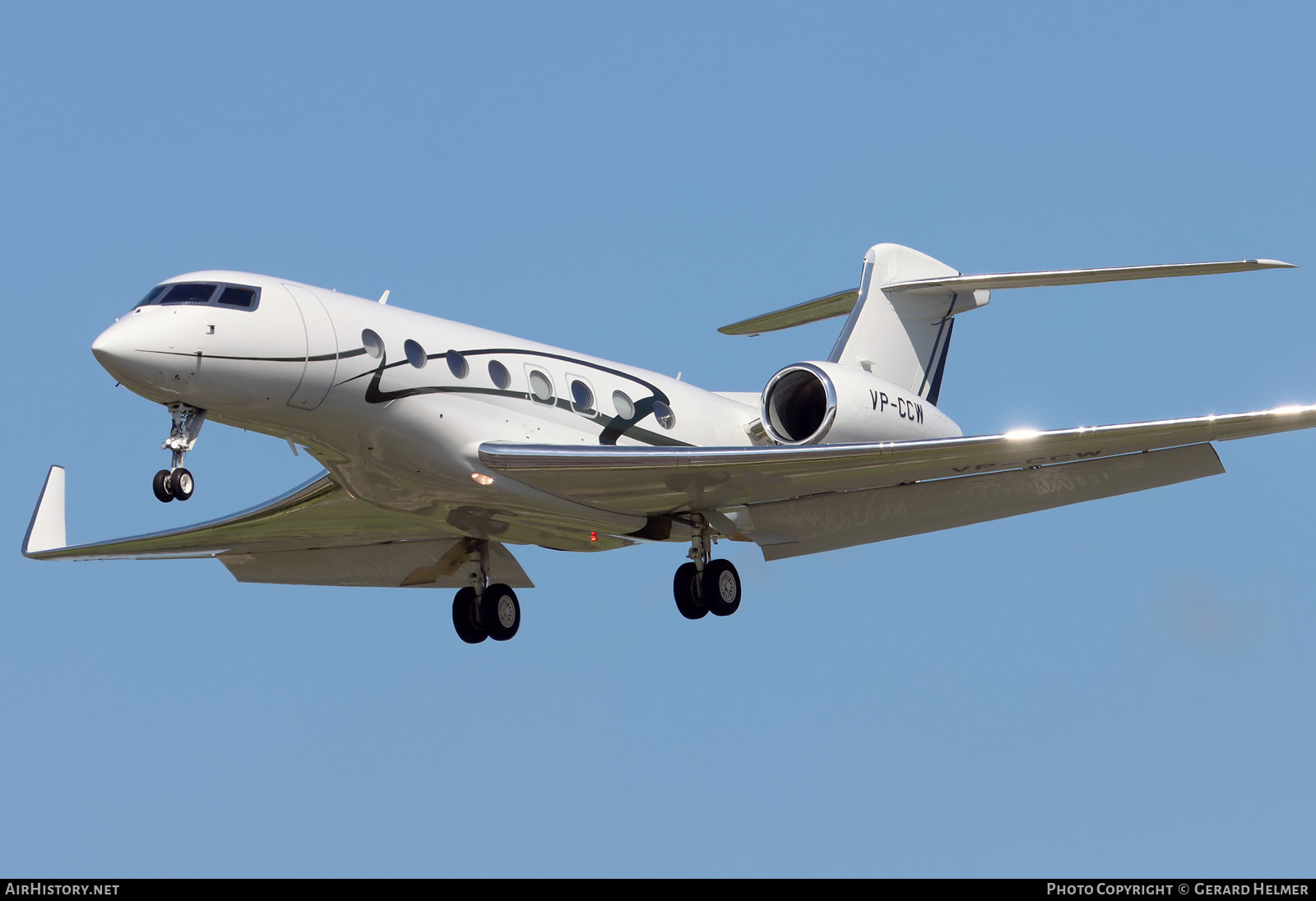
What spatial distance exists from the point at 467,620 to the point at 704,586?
9.91 feet

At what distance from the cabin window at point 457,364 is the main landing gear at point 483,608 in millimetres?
3412

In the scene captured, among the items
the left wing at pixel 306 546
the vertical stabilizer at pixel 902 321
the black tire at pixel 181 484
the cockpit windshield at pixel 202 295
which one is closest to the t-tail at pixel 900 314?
the vertical stabilizer at pixel 902 321

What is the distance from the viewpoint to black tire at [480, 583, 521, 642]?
1989 cm

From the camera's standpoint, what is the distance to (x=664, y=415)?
19.3 m

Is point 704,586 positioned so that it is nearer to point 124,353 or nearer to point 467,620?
point 467,620

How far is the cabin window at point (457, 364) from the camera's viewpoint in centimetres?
1705

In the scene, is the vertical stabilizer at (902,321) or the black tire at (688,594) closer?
the black tire at (688,594)

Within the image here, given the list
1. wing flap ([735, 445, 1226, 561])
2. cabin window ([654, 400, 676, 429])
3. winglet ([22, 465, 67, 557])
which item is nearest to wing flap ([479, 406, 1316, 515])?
wing flap ([735, 445, 1226, 561])

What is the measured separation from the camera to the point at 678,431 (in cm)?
1939

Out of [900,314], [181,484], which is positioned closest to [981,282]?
[900,314]

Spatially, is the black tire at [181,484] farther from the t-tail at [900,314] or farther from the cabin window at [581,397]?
the t-tail at [900,314]

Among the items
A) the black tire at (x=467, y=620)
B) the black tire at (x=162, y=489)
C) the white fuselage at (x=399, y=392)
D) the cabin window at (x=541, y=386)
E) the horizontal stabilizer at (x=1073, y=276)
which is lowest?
the black tire at (x=162, y=489)
